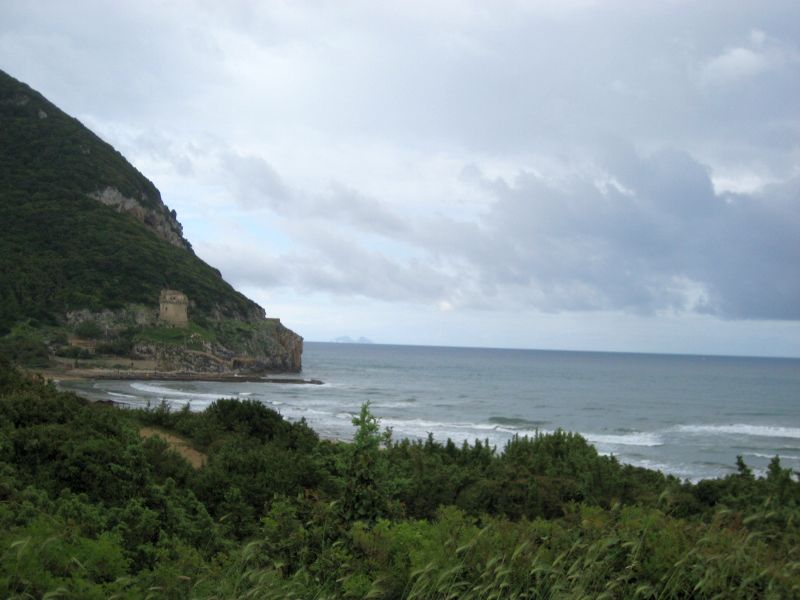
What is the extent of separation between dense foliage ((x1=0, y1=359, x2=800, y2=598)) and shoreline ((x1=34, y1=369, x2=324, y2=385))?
51.0m

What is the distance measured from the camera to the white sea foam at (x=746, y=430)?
150ft

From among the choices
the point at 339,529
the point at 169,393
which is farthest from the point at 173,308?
the point at 339,529

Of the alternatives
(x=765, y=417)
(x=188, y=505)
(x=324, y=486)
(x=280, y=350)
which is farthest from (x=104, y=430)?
(x=280, y=350)

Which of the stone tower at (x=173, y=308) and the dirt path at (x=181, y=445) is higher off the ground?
the stone tower at (x=173, y=308)

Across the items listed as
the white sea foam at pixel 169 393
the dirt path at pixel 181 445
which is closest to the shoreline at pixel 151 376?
the white sea foam at pixel 169 393

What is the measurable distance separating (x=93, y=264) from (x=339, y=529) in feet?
275

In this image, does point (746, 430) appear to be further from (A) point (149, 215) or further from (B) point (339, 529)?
(A) point (149, 215)

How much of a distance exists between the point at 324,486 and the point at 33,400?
4.39 metres

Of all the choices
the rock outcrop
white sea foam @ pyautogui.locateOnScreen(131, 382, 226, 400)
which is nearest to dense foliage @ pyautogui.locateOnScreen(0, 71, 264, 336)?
the rock outcrop

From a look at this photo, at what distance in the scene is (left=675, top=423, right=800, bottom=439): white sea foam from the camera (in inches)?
1797

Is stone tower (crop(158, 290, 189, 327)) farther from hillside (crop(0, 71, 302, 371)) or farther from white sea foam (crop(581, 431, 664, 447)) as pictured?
white sea foam (crop(581, 431, 664, 447))

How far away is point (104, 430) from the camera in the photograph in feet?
34.1

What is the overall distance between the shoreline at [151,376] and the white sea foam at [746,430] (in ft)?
132

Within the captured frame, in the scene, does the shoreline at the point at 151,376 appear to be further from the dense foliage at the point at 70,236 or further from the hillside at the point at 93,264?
the dense foliage at the point at 70,236
